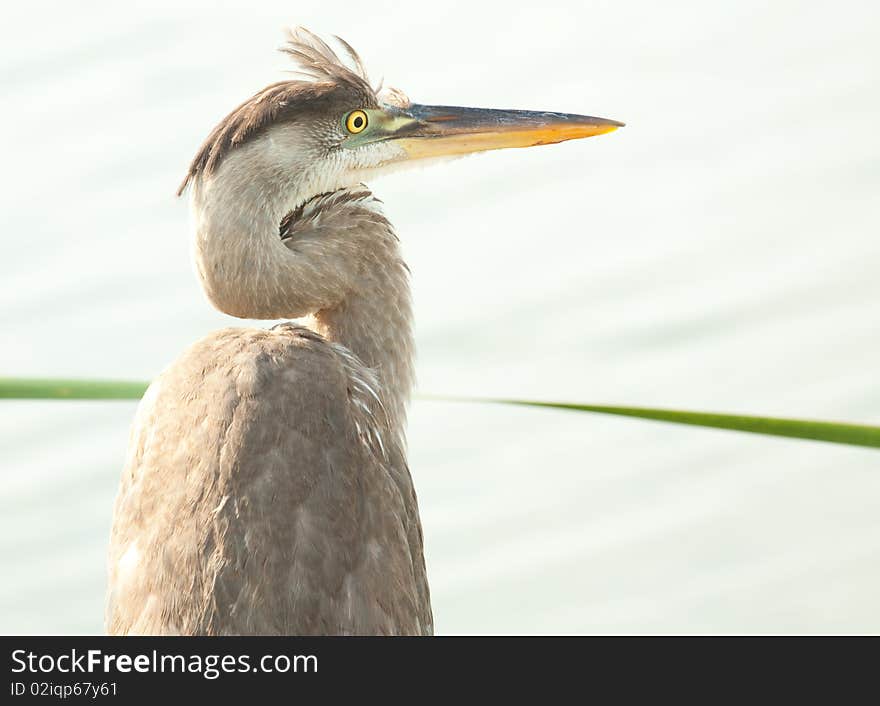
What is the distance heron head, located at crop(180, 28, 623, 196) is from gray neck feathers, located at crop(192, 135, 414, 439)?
0.03 m

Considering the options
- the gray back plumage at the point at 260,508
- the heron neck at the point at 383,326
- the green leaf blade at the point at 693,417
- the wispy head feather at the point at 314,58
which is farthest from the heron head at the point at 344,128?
the green leaf blade at the point at 693,417

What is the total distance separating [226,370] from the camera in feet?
10.2

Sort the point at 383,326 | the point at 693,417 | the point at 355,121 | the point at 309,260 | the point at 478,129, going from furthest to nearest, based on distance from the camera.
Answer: the point at 478,129
the point at 355,121
the point at 383,326
the point at 309,260
the point at 693,417

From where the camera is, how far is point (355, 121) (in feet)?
12.1

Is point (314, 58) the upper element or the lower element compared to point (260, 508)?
upper

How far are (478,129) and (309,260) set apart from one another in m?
0.68

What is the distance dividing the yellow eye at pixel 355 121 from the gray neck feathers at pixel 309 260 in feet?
0.47

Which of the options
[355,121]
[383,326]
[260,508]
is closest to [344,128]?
[355,121]

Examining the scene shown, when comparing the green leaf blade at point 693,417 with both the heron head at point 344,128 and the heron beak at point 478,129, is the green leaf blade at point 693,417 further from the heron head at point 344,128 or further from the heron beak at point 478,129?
the heron beak at point 478,129

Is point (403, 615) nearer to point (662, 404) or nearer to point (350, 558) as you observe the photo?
point (350, 558)

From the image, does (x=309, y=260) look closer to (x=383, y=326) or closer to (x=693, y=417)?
(x=383, y=326)

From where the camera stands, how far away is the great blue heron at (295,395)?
9.45 ft

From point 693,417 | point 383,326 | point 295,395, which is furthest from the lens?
point 383,326

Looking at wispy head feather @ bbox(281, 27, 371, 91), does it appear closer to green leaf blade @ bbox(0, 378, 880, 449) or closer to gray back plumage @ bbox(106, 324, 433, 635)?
gray back plumage @ bbox(106, 324, 433, 635)
